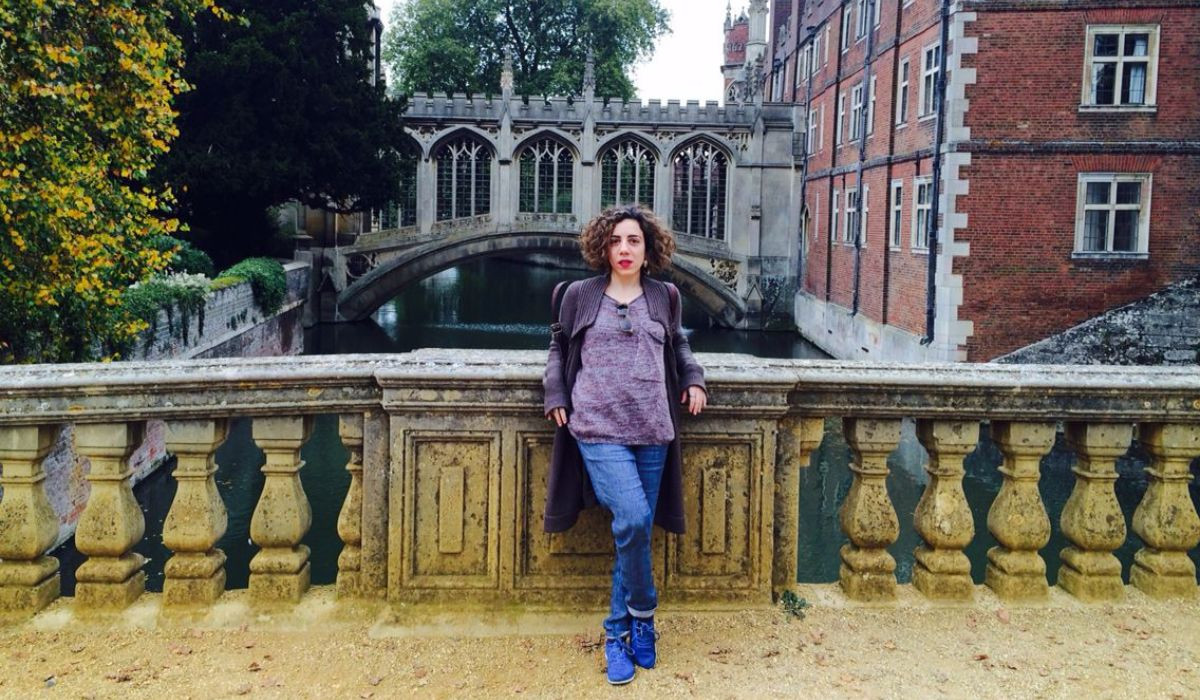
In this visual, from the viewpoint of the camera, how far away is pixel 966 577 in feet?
10.9

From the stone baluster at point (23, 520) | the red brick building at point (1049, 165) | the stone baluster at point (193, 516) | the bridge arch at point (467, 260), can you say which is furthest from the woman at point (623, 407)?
the bridge arch at point (467, 260)

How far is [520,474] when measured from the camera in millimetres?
3160

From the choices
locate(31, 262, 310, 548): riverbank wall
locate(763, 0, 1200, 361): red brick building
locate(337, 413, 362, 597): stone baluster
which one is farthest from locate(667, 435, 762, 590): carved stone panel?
locate(763, 0, 1200, 361): red brick building

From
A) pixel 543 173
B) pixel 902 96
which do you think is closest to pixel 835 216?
pixel 902 96

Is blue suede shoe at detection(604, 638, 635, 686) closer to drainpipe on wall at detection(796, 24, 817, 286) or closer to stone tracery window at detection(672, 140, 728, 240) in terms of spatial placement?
drainpipe on wall at detection(796, 24, 817, 286)

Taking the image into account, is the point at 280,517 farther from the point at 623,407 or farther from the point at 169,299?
the point at 169,299

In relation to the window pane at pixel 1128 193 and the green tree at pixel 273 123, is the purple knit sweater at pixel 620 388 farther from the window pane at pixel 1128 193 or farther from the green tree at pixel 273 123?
Answer: the green tree at pixel 273 123

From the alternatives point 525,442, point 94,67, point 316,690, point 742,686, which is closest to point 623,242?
point 525,442

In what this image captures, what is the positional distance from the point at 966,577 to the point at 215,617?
89.7 inches

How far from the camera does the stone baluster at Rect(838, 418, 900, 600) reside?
129 inches

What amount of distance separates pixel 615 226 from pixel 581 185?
2642 cm

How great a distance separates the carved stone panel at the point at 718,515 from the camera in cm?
318

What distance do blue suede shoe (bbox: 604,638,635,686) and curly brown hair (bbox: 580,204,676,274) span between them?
42.4 inches

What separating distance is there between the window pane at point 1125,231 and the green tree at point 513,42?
970 inches
